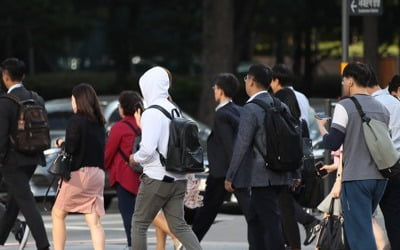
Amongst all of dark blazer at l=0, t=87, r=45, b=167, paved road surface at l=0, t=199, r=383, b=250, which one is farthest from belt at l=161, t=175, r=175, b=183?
paved road surface at l=0, t=199, r=383, b=250

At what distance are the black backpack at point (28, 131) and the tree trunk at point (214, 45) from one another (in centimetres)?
1566

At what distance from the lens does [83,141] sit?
33.1ft

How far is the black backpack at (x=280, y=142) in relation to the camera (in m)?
9.20

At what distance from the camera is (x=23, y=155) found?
1053 centimetres

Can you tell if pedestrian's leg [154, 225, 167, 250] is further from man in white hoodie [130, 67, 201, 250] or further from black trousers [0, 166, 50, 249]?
man in white hoodie [130, 67, 201, 250]

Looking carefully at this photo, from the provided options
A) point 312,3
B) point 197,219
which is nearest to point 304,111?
point 197,219

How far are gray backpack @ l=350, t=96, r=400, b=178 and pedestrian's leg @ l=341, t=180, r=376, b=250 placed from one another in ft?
0.59

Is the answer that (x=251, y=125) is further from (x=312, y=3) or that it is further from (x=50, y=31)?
(x=312, y=3)

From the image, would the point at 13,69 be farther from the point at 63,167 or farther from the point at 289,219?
the point at 289,219

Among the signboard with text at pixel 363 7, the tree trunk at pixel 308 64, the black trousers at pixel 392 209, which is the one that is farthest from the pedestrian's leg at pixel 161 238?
the tree trunk at pixel 308 64

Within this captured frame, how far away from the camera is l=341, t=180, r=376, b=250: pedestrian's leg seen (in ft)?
28.8

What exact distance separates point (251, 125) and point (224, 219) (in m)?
5.86

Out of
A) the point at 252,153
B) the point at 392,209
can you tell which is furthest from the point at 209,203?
the point at 392,209

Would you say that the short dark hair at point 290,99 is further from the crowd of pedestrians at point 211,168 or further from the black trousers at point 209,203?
the black trousers at point 209,203
